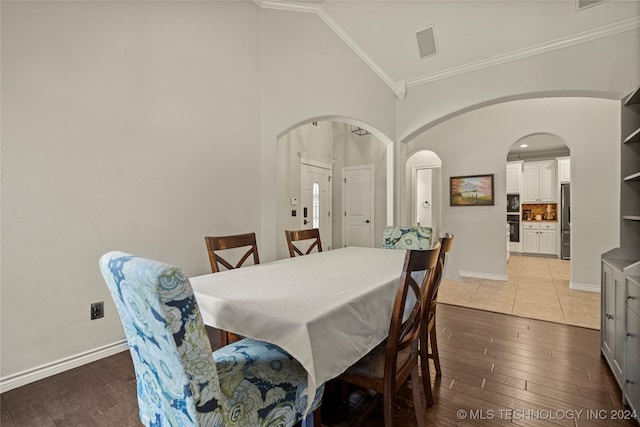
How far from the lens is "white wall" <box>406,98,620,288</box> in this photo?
421 centimetres

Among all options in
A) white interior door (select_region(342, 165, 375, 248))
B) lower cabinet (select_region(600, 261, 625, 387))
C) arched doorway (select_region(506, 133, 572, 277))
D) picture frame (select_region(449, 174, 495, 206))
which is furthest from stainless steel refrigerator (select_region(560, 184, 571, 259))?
lower cabinet (select_region(600, 261, 625, 387))

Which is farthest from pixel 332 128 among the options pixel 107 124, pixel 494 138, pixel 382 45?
pixel 107 124

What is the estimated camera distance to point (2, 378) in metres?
→ 1.90

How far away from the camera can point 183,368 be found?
860mm

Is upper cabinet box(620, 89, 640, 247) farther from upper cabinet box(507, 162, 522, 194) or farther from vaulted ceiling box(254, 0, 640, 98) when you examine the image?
upper cabinet box(507, 162, 522, 194)

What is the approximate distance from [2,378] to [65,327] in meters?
0.38

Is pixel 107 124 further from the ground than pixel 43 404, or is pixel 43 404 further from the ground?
pixel 107 124

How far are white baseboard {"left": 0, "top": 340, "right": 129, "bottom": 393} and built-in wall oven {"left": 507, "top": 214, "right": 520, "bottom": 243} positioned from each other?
28.0 ft

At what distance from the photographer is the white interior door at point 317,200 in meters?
5.61

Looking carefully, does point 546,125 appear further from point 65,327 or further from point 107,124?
point 65,327

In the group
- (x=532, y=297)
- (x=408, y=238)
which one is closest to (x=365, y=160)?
(x=408, y=238)

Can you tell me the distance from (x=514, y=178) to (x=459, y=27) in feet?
18.4

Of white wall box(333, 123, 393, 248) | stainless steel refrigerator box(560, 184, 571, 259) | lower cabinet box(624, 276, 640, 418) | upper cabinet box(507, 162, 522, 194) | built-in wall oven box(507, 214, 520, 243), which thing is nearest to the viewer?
lower cabinet box(624, 276, 640, 418)

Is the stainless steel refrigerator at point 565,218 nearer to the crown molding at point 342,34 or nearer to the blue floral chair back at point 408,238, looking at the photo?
the crown molding at point 342,34
